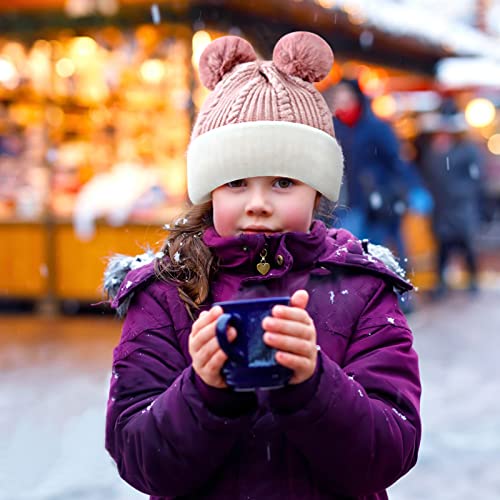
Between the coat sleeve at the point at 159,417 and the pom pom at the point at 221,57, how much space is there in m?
0.46

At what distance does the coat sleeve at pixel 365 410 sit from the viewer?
1.44 metres

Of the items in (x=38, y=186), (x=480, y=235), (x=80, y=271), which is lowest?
(x=480, y=235)

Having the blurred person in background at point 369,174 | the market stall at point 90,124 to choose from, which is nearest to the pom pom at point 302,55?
the blurred person in background at point 369,174

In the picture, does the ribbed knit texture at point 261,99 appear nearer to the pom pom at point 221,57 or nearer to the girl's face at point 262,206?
the pom pom at point 221,57

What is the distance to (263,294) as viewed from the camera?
1.50 meters

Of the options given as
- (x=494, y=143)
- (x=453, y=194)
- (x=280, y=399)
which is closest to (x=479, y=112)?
(x=494, y=143)

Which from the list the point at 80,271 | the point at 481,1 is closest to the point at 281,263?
the point at 80,271

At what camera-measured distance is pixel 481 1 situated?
100 ft

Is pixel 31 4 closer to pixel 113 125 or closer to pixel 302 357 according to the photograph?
pixel 113 125

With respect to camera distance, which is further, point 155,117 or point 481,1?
point 481,1

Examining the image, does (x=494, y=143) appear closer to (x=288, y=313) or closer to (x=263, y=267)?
(x=263, y=267)

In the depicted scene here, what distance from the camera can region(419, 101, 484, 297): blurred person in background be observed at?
10.7m

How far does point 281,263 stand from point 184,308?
20cm

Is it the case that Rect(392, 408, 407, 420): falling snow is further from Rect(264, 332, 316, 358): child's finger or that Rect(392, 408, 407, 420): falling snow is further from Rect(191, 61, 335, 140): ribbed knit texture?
Rect(191, 61, 335, 140): ribbed knit texture
